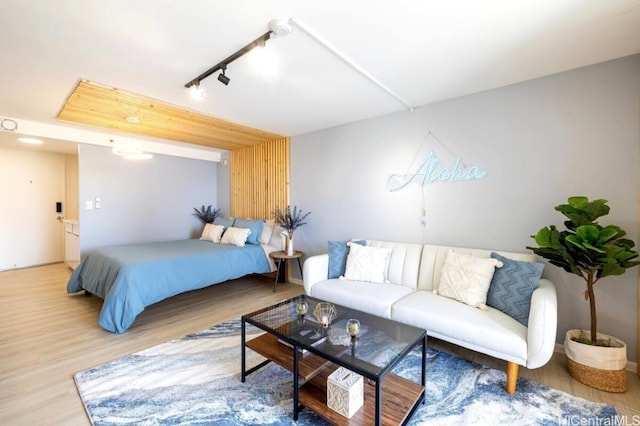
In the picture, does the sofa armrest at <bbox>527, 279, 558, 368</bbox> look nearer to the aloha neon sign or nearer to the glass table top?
the glass table top

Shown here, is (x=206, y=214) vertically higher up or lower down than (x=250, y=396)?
higher up

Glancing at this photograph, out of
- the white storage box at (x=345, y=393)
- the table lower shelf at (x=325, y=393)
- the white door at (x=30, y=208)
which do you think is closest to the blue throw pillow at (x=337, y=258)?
the table lower shelf at (x=325, y=393)

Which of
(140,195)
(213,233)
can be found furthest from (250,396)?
(140,195)

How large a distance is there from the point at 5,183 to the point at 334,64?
6.54 m

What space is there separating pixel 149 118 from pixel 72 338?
8.45 ft

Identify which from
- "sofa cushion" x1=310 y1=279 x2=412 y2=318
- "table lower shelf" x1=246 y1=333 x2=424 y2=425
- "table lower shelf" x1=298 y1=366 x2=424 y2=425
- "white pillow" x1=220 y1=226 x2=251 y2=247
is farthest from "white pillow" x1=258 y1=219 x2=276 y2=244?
"table lower shelf" x1=298 y1=366 x2=424 y2=425

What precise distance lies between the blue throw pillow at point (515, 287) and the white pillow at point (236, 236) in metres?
3.29

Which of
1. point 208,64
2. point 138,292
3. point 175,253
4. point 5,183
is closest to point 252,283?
point 175,253

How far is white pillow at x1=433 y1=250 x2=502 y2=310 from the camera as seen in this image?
225cm

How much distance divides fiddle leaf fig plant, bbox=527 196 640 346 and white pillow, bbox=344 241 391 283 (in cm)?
136

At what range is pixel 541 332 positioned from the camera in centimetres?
174

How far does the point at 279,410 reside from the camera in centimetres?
172

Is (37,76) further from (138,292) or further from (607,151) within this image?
(607,151)

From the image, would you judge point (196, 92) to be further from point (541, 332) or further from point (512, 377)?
point (512, 377)
